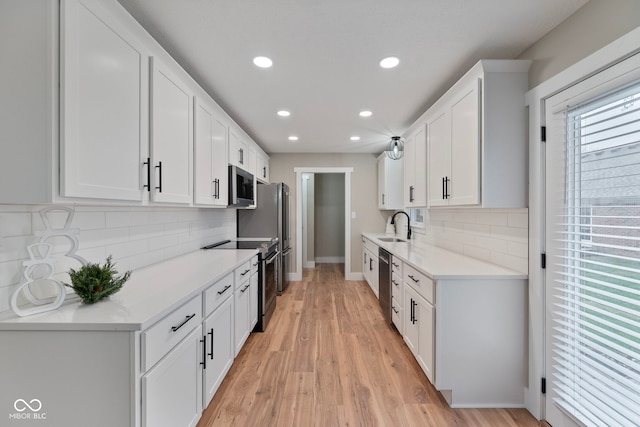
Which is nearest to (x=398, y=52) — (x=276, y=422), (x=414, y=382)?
(x=414, y=382)

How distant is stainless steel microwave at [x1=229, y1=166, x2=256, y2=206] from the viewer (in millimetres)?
2904

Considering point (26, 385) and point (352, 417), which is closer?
point (26, 385)

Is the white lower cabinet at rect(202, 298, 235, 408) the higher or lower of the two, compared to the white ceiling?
lower

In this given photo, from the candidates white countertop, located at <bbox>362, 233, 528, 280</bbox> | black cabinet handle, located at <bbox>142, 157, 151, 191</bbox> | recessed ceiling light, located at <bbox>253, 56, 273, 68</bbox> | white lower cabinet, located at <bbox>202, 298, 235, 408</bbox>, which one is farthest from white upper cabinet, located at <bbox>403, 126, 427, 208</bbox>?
black cabinet handle, located at <bbox>142, 157, 151, 191</bbox>

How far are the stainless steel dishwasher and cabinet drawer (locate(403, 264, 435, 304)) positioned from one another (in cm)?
59

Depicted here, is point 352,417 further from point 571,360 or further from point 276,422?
point 571,360

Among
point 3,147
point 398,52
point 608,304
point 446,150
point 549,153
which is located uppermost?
point 398,52

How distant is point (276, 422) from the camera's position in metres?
1.72

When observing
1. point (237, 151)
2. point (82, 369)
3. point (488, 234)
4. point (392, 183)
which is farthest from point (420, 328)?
point (392, 183)

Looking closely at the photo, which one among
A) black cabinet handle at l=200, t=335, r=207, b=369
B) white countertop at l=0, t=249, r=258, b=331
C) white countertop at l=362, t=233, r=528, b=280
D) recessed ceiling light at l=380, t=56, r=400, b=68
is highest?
recessed ceiling light at l=380, t=56, r=400, b=68

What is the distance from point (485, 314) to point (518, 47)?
1.83 m

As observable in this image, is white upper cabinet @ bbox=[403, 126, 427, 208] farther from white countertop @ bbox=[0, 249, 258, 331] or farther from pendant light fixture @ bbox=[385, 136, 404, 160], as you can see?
white countertop @ bbox=[0, 249, 258, 331]

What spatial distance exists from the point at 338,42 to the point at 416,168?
172cm

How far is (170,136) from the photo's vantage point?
182 centimetres
